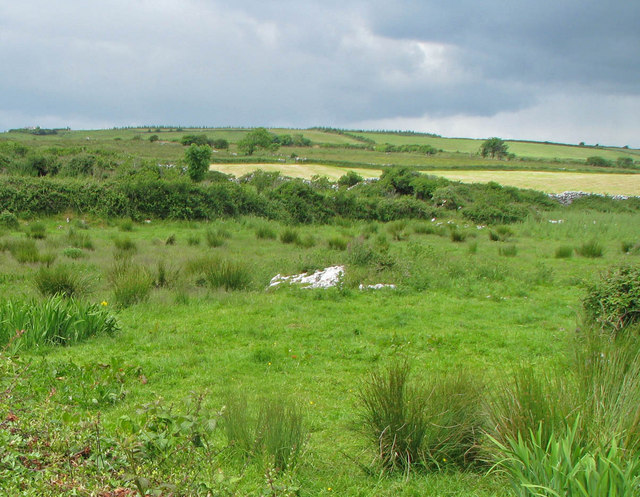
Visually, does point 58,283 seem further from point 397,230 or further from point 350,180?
point 350,180

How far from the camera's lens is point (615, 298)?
A: 738cm

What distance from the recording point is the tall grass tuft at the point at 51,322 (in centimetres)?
705

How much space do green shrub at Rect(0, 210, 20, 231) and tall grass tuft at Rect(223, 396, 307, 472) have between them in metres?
20.3

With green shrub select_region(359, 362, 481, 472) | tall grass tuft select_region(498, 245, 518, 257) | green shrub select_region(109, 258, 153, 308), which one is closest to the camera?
green shrub select_region(359, 362, 481, 472)

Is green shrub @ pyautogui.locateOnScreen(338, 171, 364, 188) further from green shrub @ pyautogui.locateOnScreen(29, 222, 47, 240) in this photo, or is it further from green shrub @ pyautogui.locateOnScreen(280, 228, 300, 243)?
green shrub @ pyautogui.locateOnScreen(29, 222, 47, 240)

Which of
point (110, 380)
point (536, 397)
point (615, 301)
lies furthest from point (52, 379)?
point (615, 301)

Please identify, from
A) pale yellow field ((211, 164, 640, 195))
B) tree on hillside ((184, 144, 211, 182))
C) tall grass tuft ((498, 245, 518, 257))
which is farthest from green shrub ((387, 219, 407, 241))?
pale yellow field ((211, 164, 640, 195))

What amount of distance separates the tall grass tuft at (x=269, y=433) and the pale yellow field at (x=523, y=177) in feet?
150

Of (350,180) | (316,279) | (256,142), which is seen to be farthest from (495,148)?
(316,279)

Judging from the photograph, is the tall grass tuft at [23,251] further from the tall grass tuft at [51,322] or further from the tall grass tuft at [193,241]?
the tall grass tuft at [51,322]

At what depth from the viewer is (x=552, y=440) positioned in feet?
10.1

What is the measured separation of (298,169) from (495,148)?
152 ft

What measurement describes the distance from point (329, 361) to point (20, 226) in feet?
63.1

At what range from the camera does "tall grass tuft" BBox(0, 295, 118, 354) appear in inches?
277
